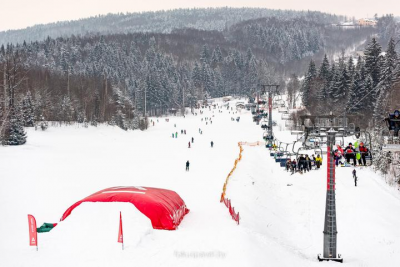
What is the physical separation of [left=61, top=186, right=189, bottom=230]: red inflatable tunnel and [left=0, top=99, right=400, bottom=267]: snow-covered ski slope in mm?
478

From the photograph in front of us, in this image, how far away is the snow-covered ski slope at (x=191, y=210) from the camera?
13258 mm

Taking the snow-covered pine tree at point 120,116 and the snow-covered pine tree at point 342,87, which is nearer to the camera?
the snow-covered pine tree at point 342,87

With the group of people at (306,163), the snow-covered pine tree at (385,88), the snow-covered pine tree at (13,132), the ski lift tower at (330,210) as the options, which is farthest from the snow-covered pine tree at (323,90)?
the ski lift tower at (330,210)

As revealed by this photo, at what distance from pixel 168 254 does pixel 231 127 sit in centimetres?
6934

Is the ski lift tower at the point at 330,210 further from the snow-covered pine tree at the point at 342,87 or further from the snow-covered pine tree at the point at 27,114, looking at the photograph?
the snow-covered pine tree at the point at 342,87

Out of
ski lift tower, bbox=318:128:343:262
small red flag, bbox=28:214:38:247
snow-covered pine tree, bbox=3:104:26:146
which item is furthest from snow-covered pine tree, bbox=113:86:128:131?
small red flag, bbox=28:214:38:247

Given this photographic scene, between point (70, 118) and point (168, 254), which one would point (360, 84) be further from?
point (168, 254)

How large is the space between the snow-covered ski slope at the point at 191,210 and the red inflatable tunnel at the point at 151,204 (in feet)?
1.57

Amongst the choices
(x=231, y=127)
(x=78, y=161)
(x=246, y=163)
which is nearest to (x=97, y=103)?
(x=231, y=127)

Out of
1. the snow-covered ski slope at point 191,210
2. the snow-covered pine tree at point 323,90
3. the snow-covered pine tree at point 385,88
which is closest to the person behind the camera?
the snow-covered ski slope at point 191,210

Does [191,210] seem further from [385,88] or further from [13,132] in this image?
[385,88]

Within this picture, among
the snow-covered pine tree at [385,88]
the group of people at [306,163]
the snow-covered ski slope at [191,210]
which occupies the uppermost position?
the snow-covered pine tree at [385,88]

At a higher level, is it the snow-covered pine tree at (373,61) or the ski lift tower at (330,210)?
the snow-covered pine tree at (373,61)

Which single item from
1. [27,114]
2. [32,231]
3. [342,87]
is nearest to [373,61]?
[342,87]
